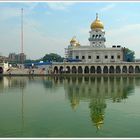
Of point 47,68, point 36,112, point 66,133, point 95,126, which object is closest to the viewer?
point 66,133

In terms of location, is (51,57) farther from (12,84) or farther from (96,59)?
(12,84)

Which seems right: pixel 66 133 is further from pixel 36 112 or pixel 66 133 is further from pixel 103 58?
pixel 103 58

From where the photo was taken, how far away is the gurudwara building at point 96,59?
43.4m

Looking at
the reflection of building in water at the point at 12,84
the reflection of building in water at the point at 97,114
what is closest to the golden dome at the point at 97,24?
the reflection of building in water at the point at 12,84

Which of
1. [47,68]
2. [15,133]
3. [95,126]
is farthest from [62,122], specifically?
[47,68]

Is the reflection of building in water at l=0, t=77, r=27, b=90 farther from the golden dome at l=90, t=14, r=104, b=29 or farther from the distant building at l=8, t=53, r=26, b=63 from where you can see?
the distant building at l=8, t=53, r=26, b=63

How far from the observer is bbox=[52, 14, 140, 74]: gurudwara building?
43.4 metres

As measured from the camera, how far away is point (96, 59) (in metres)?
45.8

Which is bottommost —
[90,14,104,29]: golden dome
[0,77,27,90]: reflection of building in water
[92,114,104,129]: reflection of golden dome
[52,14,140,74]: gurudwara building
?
[92,114,104,129]: reflection of golden dome

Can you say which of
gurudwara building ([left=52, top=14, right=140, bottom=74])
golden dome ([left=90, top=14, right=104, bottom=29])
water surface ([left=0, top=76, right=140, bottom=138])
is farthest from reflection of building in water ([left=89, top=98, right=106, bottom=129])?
golden dome ([left=90, top=14, right=104, bottom=29])

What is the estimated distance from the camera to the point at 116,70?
4431 centimetres

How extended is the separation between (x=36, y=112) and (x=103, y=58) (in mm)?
35117

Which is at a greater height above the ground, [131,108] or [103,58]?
[103,58]

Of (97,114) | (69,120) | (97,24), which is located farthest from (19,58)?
(69,120)
